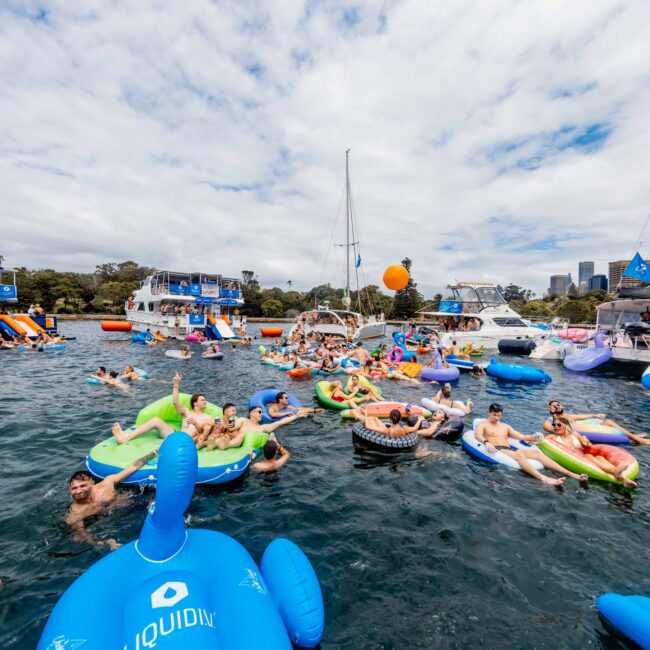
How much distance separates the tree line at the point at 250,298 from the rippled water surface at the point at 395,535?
34050 millimetres

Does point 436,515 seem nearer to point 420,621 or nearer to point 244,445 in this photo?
point 420,621

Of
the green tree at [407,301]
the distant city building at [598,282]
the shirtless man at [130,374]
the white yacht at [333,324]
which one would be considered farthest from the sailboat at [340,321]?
the distant city building at [598,282]

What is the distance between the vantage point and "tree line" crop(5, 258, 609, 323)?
188ft

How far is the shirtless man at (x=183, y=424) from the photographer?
693 centimetres

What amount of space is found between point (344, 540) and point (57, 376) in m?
15.2

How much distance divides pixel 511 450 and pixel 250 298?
71109 mm

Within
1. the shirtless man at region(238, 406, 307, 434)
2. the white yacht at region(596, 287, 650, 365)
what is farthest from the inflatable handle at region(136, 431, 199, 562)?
the white yacht at region(596, 287, 650, 365)

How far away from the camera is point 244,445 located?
286 inches

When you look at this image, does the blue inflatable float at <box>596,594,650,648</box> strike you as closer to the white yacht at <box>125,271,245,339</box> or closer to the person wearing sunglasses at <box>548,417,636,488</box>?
the person wearing sunglasses at <box>548,417,636,488</box>

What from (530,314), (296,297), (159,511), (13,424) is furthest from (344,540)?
(296,297)

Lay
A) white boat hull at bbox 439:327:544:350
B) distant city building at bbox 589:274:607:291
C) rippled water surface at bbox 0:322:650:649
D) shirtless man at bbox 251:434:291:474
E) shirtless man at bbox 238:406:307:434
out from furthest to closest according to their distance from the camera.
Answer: distant city building at bbox 589:274:607:291, white boat hull at bbox 439:327:544:350, shirtless man at bbox 238:406:307:434, shirtless man at bbox 251:434:291:474, rippled water surface at bbox 0:322:650:649

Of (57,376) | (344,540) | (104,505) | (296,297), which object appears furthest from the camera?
(296,297)

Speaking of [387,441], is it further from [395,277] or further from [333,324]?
[333,324]

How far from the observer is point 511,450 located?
7.78 m
